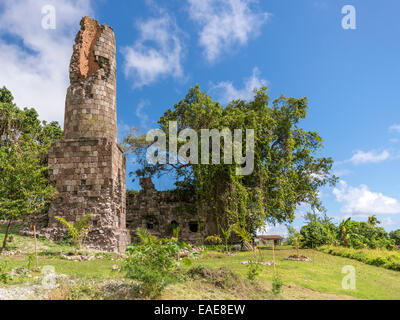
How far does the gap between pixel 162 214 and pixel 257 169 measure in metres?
7.78

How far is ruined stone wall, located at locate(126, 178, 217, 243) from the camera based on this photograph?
23.4 meters

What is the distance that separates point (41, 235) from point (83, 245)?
1.78 meters

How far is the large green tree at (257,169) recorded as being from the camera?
2036cm

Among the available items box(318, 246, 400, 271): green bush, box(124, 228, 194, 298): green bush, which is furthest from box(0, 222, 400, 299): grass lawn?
box(318, 246, 400, 271): green bush

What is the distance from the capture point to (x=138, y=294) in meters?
6.01

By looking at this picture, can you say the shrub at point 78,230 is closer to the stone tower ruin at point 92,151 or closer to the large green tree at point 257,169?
the stone tower ruin at point 92,151

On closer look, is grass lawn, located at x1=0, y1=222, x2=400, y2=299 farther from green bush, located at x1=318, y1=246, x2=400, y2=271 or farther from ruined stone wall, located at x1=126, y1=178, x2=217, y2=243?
ruined stone wall, located at x1=126, y1=178, x2=217, y2=243

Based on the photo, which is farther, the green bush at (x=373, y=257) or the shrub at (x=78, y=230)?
the green bush at (x=373, y=257)

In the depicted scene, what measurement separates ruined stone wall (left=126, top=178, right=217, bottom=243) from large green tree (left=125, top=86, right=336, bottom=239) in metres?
1.07

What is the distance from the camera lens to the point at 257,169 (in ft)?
68.8

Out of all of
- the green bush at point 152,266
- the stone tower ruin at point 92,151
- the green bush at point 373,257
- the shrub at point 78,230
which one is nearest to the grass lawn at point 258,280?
the green bush at point 152,266

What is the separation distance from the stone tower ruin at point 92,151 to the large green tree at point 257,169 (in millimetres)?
7091

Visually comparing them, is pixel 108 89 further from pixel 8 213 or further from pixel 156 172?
pixel 156 172

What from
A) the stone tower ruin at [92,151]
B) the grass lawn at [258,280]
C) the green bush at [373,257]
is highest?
the stone tower ruin at [92,151]
